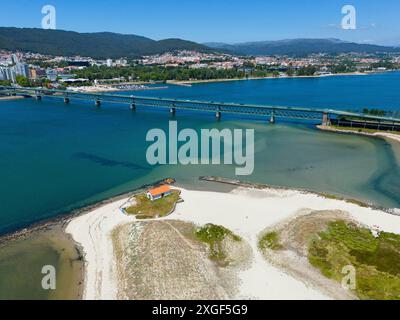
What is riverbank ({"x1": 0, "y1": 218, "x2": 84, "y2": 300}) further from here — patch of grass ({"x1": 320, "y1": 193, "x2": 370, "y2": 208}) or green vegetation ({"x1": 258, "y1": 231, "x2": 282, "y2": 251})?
patch of grass ({"x1": 320, "y1": 193, "x2": 370, "y2": 208})

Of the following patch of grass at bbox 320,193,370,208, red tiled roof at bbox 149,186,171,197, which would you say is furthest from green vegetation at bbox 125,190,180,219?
patch of grass at bbox 320,193,370,208

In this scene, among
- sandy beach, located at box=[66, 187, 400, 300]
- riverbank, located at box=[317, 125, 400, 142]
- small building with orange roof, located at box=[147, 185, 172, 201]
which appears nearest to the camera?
sandy beach, located at box=[66, 187, 400, 300]

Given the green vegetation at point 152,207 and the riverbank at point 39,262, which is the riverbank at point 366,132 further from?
Result: the riverbank at point 39,262

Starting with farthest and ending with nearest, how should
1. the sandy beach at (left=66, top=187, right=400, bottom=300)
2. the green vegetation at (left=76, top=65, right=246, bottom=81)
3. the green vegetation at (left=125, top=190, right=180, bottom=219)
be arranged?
1. the green vegetation at (left=76, top=65, right=246, bottom=81)
2. the green vegetation at (left=125, top=190, right=180, bottom=219)
3. the sandy beach at (left=66, top=187, right=400, bottom=300)

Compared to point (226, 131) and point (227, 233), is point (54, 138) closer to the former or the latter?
point (226, 131)

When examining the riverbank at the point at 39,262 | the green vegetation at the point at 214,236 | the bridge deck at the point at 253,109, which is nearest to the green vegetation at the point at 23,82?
the bridge deck at the point at 253,109

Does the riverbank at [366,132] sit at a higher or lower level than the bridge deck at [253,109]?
lower
